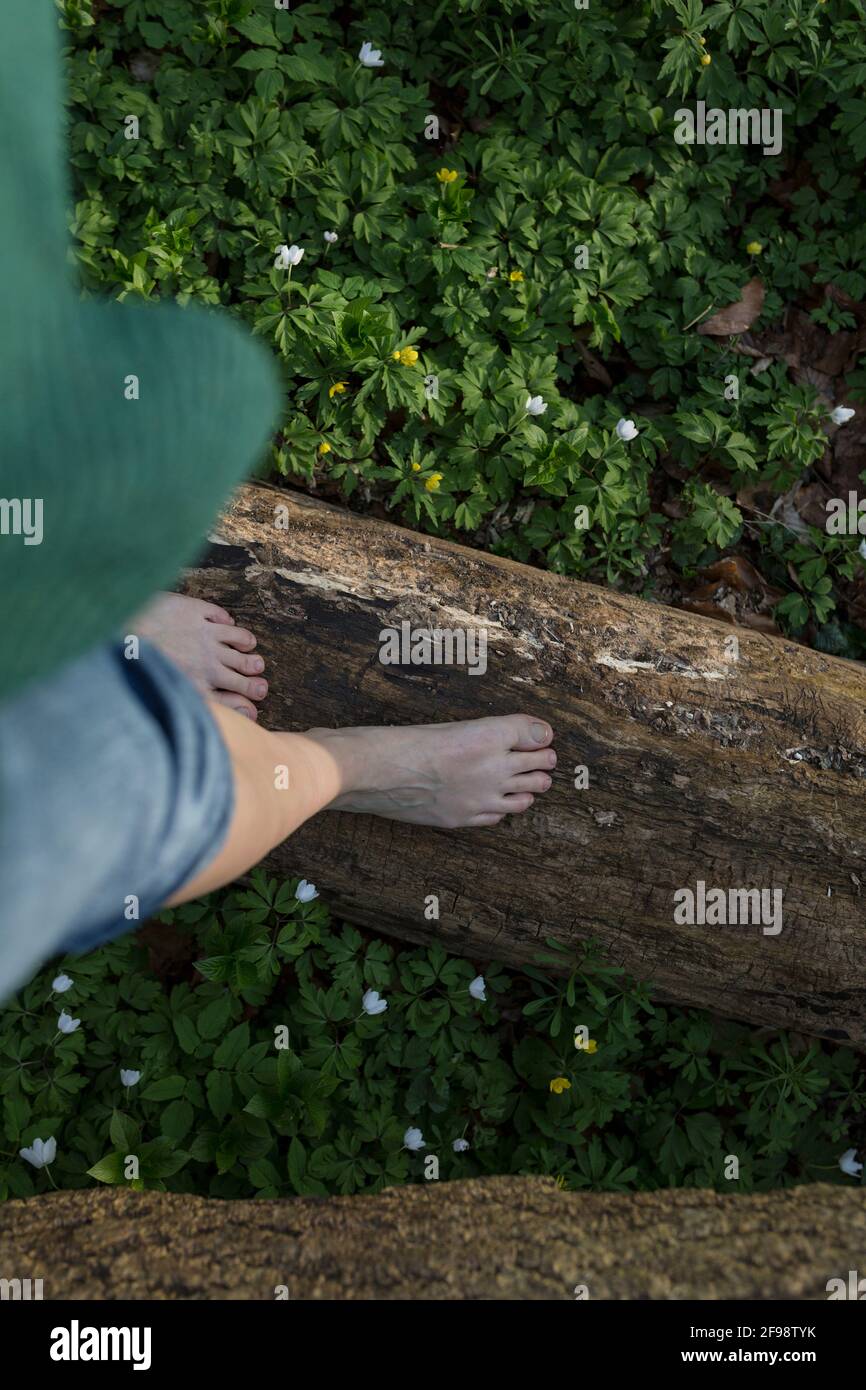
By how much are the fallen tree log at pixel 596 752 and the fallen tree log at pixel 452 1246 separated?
2.42ft

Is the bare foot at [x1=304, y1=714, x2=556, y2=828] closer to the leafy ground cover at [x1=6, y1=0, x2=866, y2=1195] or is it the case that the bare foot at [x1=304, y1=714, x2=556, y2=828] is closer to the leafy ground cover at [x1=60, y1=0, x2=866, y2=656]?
the leafy ground cover at [x1=6, y1=0, x2=866, y2=1195]

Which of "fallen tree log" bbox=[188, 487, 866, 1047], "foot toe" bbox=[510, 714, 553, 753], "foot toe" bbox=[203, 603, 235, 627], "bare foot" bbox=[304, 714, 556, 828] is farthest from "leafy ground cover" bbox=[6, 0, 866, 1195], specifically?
"foot toe" bbox=[510, 714, 553, 753]

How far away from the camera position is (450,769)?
8.55 feet

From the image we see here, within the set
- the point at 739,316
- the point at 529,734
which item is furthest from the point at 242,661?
the point at 739,316

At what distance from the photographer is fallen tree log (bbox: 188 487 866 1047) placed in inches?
104

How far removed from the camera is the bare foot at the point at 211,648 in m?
2.63

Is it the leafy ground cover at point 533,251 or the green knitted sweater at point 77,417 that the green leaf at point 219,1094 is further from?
the green knitted sweater at point 77,417

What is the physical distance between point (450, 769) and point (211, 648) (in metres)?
0.75

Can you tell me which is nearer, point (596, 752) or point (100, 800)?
point (100, 800)

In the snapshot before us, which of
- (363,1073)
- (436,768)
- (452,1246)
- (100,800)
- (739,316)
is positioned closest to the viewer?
(100,800)

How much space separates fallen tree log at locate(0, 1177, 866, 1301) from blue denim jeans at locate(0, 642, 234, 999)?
0.92 metres

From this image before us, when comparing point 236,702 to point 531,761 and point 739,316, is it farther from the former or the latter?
point 739,316

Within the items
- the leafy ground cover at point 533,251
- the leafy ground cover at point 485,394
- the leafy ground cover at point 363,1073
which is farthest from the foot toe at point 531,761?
the leafy ground cover at point 533,251

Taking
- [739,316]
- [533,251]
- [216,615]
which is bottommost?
[216,615]
